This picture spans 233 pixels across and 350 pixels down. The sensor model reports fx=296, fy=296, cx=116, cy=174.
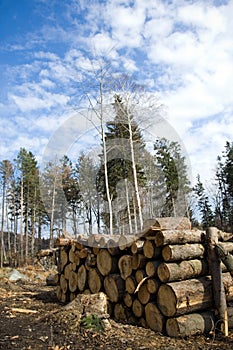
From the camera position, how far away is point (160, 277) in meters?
4.55

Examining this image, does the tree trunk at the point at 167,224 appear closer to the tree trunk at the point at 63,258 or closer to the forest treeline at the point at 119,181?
the tree trunk at the point at 63,258

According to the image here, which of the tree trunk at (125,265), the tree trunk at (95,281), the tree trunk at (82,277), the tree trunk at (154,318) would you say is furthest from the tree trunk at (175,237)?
the tree trunk at (82,277)

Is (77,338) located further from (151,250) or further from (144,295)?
(151,250)

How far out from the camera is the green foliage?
4117mm

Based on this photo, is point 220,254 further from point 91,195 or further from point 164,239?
point 91,195

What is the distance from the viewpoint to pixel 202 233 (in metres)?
5.17

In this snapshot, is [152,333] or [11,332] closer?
[11,332]

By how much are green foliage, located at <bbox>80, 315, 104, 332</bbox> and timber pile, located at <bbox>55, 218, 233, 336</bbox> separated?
845mm

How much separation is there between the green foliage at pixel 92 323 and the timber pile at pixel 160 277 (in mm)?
845

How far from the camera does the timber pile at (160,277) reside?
4.38 meters

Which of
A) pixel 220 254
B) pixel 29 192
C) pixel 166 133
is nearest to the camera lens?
pixel 220 254

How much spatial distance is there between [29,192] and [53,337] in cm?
2653

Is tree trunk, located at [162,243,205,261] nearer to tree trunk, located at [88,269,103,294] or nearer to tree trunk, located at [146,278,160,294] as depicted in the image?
tree trunk, located at [146,278,160,294]

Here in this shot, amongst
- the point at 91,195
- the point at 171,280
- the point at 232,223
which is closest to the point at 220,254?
the point at 171,280
